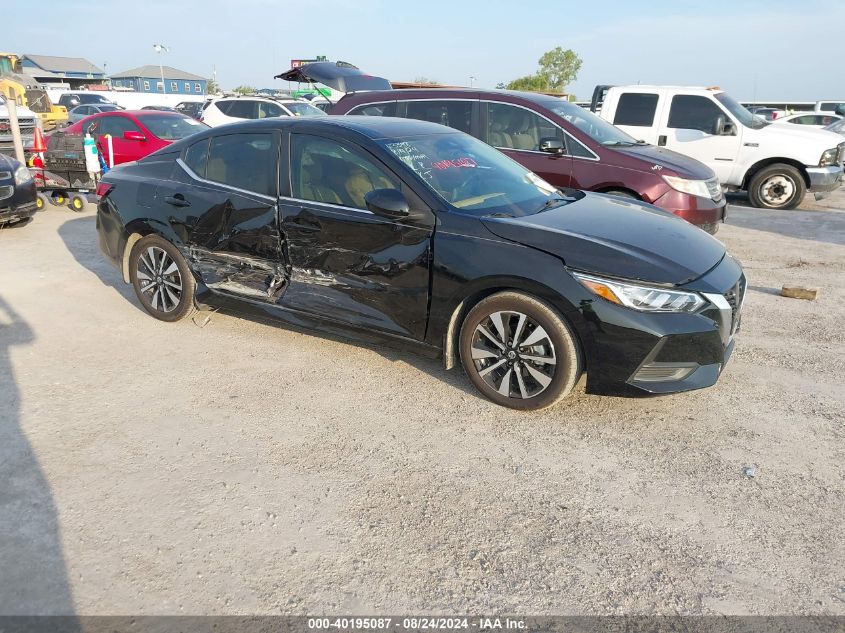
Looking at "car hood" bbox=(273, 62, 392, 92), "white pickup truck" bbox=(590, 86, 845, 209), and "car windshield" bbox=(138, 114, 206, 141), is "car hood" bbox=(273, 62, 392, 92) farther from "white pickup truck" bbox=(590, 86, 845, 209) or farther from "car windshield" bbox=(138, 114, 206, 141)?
"white pickup truck" bbox=(590, 86, 845, 209)

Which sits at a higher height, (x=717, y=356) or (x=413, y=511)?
(x=717, y=356)

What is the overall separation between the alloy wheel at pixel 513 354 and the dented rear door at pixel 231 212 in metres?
1.56

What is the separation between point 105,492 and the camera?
307 centimetres

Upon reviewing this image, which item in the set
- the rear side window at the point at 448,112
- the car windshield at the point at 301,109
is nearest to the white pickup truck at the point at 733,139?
the rear side window at the point at 448,112

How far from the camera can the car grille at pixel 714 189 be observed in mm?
7301

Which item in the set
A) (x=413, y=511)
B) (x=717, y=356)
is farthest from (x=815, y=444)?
(x=413, y=511)

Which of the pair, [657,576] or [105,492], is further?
[105,492]

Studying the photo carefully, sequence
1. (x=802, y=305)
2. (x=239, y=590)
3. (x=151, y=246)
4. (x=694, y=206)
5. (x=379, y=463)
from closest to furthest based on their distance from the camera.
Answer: (x=239, y=590)
(x=379, y=463)
(x=151, y=246)
(x=802, y=305)
(x=694, y=206)

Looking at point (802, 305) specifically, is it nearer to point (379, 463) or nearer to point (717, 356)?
point (717, 356)

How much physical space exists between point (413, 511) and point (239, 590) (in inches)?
32.5

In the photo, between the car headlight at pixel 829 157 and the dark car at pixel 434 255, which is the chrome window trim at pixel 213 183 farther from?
the car headlight at pixel 829 157

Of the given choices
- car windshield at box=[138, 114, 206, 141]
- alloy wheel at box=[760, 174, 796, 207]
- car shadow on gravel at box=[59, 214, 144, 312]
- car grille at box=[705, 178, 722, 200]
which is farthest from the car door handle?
alloy wheel at box=[760, 174, 796, 207]

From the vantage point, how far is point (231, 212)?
4684 mm

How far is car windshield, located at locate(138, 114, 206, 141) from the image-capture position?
11578 millimetres
